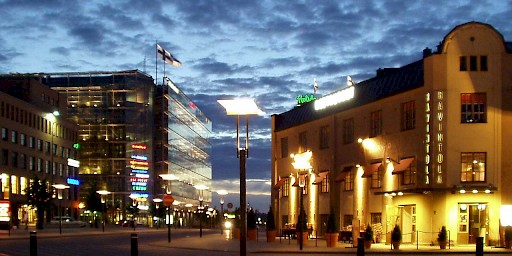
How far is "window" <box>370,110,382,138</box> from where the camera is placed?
177 feet

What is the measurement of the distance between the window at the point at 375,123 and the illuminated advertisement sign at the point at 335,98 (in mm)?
4024

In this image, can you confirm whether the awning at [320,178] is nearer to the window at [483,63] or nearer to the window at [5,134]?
the window at [483,63]

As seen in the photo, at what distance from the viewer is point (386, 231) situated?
51375 mm

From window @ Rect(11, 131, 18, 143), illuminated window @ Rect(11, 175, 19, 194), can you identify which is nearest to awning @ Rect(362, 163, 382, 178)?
window @ Rect(11, 131, 18, 143)

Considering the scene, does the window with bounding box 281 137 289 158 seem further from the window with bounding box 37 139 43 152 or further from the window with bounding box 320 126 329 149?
the window with bounding box 37 139 43 152

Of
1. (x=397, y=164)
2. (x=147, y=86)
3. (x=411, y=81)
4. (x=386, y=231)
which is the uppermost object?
(x=147, y=86)

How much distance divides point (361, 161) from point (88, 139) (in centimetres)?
10070

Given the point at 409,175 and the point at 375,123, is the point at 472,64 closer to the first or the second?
the point at 409,175

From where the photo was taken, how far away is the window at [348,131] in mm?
58375

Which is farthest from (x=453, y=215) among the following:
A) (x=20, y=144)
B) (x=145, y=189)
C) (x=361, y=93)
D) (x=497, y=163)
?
(x=145, y=189)

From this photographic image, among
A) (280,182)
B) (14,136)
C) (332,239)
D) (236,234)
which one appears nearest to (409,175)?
(332,239)

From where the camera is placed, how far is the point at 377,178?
53906 mm

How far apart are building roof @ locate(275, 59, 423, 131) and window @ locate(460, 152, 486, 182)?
507 centimetres

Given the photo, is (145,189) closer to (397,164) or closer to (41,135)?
(41,135)
